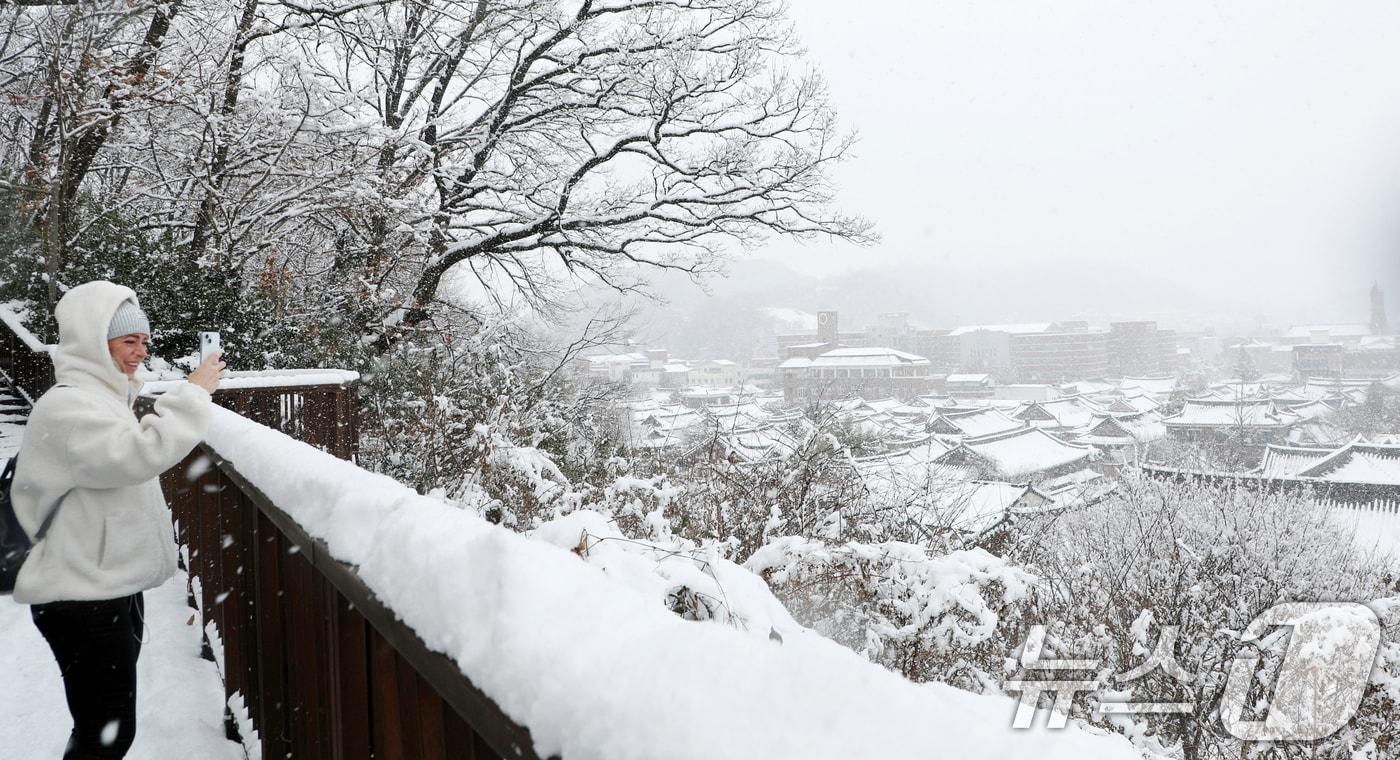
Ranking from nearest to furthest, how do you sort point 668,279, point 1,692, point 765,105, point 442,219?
point 1,692 < point 442,219 < point 765,105 < point 668,279

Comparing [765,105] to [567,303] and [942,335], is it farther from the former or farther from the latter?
[942,335]

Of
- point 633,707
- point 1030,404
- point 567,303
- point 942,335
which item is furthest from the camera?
point 942,335

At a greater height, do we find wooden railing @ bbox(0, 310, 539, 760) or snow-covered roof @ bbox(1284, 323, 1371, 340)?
snow-covered roof @ bbox(1284, 323, 1371, 340)

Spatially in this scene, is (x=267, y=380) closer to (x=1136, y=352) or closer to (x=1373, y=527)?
(x=1373, y=527)

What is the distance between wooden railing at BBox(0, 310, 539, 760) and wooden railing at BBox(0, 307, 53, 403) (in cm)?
722

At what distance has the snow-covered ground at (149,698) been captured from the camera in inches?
106

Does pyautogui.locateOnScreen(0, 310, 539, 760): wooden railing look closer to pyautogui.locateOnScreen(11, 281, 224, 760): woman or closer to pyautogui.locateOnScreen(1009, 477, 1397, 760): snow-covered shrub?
pyautogui.locateOnScreen(11, 281, 224, 760): woman

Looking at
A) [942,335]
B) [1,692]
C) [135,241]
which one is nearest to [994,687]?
[1,692]

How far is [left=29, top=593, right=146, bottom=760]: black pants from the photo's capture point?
2.15 m

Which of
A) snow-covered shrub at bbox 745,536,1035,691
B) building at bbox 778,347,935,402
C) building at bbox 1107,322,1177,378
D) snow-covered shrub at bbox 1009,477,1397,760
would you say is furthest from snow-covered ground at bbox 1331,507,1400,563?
building at bbox 1107,322,1177,378

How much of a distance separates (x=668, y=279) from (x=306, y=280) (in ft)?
23.2

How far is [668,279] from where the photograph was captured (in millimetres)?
16688

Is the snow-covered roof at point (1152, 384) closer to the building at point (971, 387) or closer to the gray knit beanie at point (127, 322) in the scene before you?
the building at point (971, 387)

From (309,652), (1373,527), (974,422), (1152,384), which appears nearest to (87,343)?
(309,652)
